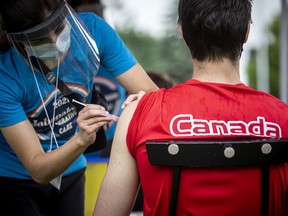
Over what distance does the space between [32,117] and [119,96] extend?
1511 millimetres

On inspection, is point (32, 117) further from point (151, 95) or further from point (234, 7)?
point (234, 7)

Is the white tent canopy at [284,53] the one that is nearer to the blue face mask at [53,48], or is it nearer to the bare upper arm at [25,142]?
the blue face mask at [53,48]

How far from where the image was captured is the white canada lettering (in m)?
1.85

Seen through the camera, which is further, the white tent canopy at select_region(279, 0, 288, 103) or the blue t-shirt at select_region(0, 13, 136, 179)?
the white tent canopy at select_region(279, 0, 288, 103)

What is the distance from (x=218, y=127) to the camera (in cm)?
185

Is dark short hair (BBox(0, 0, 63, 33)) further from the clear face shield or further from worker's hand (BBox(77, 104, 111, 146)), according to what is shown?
worker's hand (BBox(77, 104, 111, 146))

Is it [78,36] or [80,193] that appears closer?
[78,36]

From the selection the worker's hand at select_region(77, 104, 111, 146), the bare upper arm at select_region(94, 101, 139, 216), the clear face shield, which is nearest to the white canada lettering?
the bare upper arm at select_region(94, 101, 139, 216)

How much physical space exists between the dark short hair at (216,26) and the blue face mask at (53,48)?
603 mm

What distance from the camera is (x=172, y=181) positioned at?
6.03 feet

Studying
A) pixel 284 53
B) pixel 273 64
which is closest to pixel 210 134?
pixel 284 53

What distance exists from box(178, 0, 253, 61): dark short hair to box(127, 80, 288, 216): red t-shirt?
0.36 ft

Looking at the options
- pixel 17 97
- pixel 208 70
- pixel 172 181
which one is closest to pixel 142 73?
pixel 17 97

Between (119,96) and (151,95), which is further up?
Answer: (151,95)
